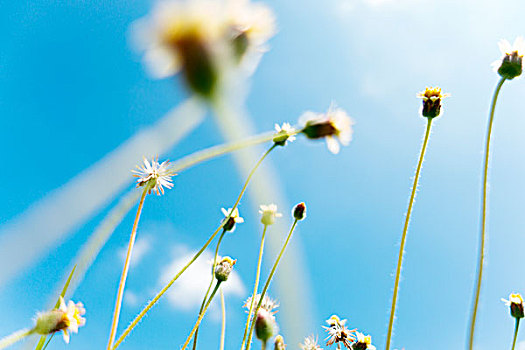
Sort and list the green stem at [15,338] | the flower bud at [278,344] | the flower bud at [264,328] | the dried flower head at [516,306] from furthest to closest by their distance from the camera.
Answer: the dried flower head at [516,306], the flower bud at [278,344], the flower bud at [264,328], the green stem at [15,338]

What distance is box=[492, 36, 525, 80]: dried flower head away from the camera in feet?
3.87

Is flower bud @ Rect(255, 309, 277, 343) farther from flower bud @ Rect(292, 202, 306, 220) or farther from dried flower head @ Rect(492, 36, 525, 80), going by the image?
dried flower head @ Rect(492, 36, 525, 80)

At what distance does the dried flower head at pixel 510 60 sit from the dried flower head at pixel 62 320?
1209mm

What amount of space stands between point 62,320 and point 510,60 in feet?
4.19

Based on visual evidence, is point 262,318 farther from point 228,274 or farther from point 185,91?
point 185,91

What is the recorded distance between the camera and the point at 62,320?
61cm

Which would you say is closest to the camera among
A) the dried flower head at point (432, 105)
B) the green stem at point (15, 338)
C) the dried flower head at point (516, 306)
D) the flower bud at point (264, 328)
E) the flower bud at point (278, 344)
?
the green stem at point (15, 338)

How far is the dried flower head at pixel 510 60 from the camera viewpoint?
1179mm

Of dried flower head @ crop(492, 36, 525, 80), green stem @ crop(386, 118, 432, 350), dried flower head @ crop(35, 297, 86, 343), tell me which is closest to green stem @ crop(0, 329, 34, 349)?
dried flower head @ crop(35, 297, 86, 343)

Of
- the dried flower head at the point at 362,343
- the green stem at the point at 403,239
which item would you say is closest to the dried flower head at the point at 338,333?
the dried flower head at the point at 362,343

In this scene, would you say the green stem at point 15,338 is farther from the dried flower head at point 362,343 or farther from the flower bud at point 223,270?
the dried flower head at point 362,343

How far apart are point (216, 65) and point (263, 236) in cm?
104

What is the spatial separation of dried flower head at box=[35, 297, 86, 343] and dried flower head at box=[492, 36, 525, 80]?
3.97 ft

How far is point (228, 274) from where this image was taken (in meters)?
1.21
